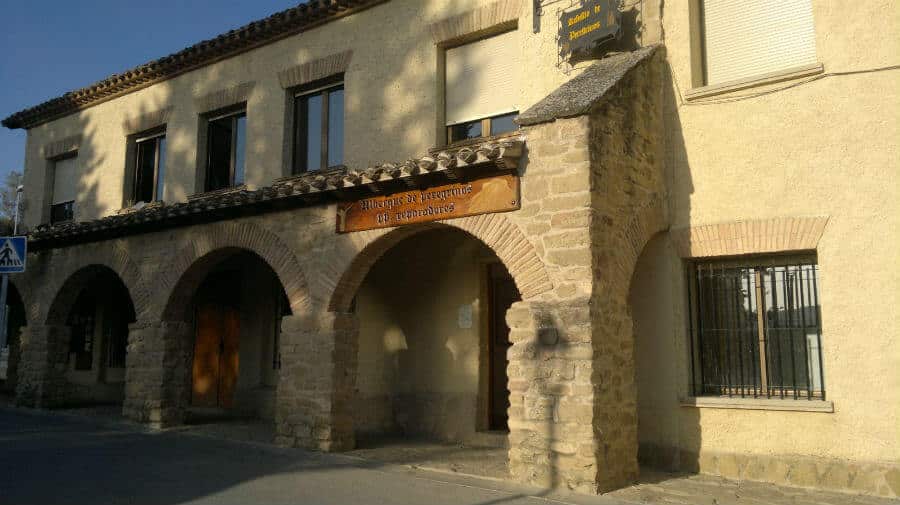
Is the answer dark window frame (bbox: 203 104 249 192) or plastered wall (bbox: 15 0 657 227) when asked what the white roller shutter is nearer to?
plastered wall (bbox: 15 0 657 227)

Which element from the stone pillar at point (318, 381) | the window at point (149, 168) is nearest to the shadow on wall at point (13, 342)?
the window at point (149, 168)

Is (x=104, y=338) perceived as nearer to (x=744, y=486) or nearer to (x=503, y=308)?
(x=503, y=308)

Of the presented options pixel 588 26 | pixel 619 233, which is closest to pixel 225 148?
pixel 588 26

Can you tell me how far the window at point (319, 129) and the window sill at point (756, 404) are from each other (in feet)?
19.5

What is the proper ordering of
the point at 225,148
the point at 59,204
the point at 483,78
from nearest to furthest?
the point at 483,78 < the point at 225,148 < the point at 59,204

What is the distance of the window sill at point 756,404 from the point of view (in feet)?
22.2

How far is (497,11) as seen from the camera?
9.30m

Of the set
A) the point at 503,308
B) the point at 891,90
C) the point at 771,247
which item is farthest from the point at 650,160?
the point at 503,308

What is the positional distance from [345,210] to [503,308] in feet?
8.15

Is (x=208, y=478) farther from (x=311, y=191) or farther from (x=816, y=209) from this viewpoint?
(x=816, y=209)

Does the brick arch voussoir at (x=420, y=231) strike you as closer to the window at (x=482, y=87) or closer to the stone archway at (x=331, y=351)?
the stone archway at (x=331, y=351)

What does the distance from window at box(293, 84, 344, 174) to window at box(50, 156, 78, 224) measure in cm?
613

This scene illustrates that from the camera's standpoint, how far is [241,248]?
32.6 ft

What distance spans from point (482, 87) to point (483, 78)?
0.12 meters
